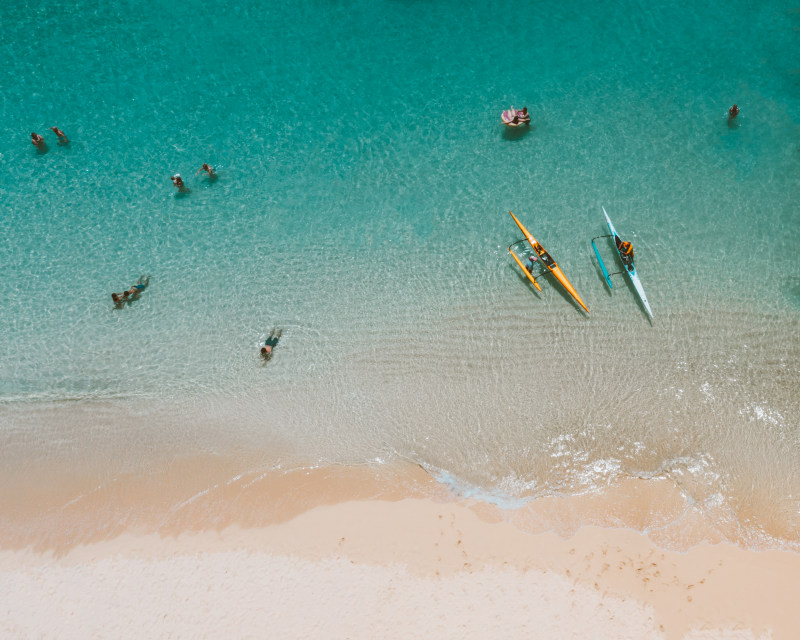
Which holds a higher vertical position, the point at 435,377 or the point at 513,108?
the point at 513,108

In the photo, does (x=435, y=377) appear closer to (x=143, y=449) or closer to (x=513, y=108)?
(x=143, y=449)

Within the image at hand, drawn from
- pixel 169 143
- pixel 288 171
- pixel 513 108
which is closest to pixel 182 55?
pixel 169 143

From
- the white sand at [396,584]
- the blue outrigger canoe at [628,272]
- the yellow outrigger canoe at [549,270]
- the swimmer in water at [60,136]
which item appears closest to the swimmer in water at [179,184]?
the swimmer in water at [60,136]

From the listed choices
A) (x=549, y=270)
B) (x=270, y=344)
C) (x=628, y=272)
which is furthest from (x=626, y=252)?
(x=270, y=344)

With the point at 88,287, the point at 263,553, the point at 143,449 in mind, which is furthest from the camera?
the point at 88,287

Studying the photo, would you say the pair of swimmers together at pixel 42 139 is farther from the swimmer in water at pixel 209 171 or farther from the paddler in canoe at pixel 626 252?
the paddler in canoe at pixel 626 252

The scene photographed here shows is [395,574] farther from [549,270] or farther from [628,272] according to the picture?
[628,272]

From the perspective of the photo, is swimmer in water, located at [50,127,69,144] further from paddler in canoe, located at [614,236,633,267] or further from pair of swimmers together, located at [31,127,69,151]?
paddler in canoe, located at [614,236,633,267]

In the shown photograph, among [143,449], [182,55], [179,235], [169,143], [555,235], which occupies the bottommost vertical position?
[143,449]
